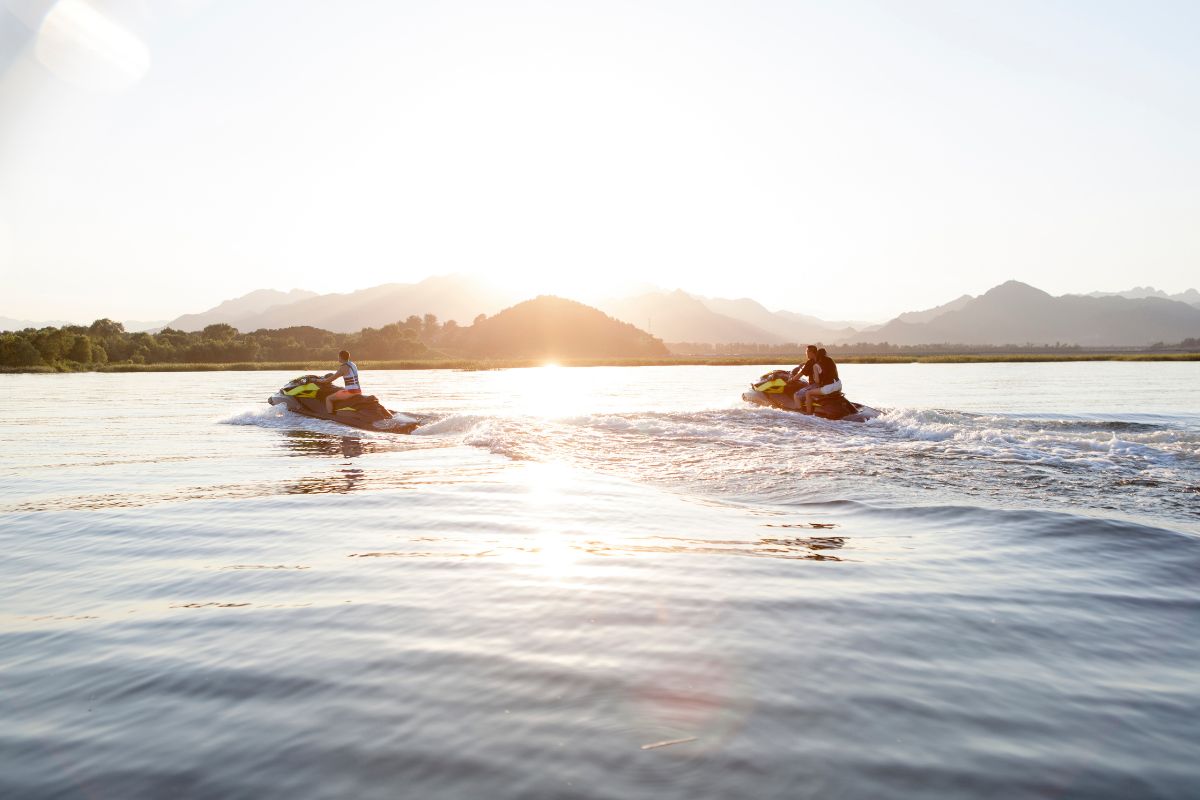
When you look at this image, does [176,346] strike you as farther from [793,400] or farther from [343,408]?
[793,400]

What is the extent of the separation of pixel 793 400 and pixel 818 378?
1.81m

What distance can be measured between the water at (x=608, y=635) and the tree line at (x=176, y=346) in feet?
311

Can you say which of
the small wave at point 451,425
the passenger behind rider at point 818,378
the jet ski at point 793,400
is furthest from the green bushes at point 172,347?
the passenger behind rider at point 818,378

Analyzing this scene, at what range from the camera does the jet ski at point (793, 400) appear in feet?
74.0

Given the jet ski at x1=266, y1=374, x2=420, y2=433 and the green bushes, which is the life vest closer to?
the jet ski at x1=266, y1=374, x2=420, y2=433

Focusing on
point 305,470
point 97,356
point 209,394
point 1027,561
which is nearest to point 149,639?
point 1027,561

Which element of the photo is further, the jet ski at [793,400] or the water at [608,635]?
the jet ski at [793,400]

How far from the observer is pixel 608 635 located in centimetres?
539

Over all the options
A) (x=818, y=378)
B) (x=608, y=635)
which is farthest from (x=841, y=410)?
(x=608, y=635)

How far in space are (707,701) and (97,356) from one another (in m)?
115

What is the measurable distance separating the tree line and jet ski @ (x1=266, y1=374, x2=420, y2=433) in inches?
3096

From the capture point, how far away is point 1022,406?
29.2 meters

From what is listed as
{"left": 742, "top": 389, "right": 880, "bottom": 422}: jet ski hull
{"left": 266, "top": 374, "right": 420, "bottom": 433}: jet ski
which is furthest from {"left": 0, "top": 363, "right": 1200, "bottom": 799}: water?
{"left": 742, "top": 389, "right": 880, "bottom": 422}: jet ski hull

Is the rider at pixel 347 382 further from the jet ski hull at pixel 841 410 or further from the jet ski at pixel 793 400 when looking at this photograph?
the jet ski hull at pixel 841 410
